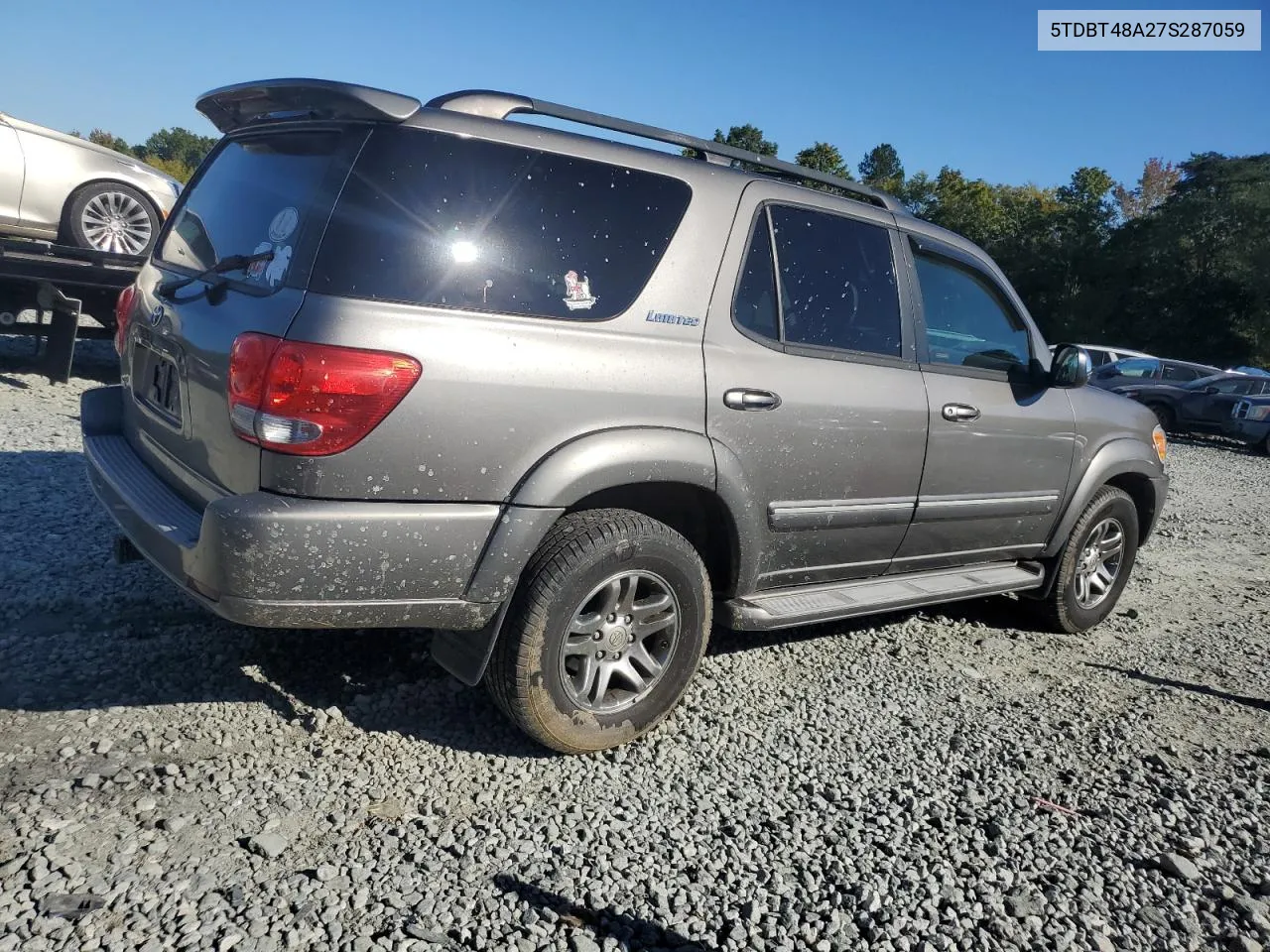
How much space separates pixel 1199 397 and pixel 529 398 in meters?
18.7

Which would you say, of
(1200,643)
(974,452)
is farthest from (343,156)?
(1200,643)

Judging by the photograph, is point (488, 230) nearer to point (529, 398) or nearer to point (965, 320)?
point (529, 398)

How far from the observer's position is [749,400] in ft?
11.0

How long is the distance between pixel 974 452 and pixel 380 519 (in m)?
2.71

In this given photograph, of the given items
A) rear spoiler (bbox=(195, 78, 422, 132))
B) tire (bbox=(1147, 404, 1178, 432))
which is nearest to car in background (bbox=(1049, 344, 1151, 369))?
tire (bbox=(1147, 404, 1178, 432))

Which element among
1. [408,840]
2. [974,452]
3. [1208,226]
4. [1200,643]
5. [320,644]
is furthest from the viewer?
[1208,226]

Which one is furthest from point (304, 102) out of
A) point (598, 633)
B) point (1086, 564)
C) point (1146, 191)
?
point (1146, 191)

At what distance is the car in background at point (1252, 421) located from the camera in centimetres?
1694

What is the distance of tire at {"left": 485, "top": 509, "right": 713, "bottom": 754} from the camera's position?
2.97 m

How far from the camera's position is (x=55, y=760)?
2.80 m

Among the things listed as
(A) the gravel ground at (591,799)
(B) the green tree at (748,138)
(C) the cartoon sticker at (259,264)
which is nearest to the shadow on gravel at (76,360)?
(A) the gravel ground at (591,799)

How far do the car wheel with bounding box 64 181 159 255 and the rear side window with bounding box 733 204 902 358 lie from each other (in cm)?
685

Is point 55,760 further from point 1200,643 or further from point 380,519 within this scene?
point 1200,643

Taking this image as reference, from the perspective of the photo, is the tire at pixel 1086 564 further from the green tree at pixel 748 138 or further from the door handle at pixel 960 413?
the green tree at pixel 748 138
